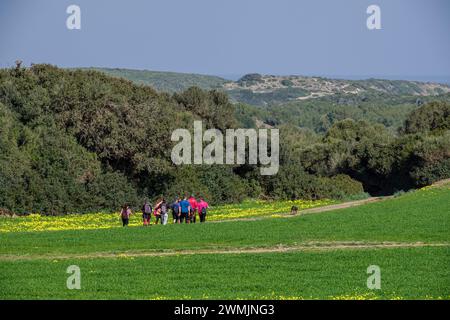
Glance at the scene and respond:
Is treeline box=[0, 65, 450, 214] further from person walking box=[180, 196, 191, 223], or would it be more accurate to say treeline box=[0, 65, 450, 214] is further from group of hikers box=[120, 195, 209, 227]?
person walking box=[180, 196, 191, 223]

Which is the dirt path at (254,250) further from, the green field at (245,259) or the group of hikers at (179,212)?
the group of hikers at (179,212)

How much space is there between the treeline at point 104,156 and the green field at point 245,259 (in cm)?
2381

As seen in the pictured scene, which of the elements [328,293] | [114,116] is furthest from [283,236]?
[114,116]

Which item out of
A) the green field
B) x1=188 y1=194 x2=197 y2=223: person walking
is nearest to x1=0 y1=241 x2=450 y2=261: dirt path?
the green field

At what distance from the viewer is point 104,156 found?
2867 inches

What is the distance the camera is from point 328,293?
2295cm

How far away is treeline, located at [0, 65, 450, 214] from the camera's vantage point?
6681 centimetres

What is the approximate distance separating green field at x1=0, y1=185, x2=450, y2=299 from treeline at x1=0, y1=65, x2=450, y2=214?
23.8m

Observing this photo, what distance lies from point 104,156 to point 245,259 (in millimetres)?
43294

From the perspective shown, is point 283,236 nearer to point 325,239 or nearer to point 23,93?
point 325,239

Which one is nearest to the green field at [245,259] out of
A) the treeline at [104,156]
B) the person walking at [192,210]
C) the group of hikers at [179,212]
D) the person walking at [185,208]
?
the person walking at [185,208]

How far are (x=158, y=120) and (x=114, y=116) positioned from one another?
4.11 meters

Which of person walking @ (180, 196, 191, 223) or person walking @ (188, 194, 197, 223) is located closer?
person walking @ (180, 196, 191, 223)

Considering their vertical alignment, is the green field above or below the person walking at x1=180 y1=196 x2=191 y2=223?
above
